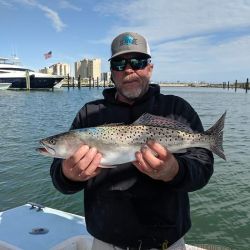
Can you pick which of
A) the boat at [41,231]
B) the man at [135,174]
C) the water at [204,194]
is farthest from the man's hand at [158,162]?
the water at [204,194]

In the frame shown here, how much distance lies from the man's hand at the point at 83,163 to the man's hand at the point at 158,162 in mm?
370

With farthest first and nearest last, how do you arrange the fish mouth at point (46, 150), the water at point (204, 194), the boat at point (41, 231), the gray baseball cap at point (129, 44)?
the water at point (204, 194) → the boat at point (41, 231) → the gray baseball cap at point (129, 44) → the fish mouth at point (46, 150)

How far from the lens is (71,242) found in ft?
16.9

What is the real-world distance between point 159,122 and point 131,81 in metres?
0.50

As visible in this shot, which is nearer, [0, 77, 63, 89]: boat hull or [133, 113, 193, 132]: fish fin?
[133, 113, 193, 132]: fish fin

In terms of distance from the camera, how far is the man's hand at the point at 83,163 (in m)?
2.99

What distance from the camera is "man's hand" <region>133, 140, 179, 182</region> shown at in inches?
114

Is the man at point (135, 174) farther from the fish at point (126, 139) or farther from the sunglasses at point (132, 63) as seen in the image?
the fish at point (126, 139)

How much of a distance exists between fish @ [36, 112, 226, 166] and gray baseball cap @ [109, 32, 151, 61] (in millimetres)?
671

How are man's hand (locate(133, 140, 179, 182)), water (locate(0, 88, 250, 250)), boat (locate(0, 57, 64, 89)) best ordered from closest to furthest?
man's hand (locate(133, 140, 179, 182)) → water (locate(0, 88, 250, 250)) → boat (locate(0, 57, 64, 89))

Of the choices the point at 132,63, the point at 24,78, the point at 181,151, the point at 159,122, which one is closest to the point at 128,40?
the point at 132,63

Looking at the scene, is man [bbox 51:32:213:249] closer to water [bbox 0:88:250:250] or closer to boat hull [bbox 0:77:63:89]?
water [bbox 0:88:250:250]

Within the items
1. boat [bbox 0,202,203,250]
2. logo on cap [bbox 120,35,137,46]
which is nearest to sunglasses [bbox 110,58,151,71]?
logo on cap [bbox 120,35,137,46]

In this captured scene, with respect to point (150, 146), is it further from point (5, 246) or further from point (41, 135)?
point (41, 135)
